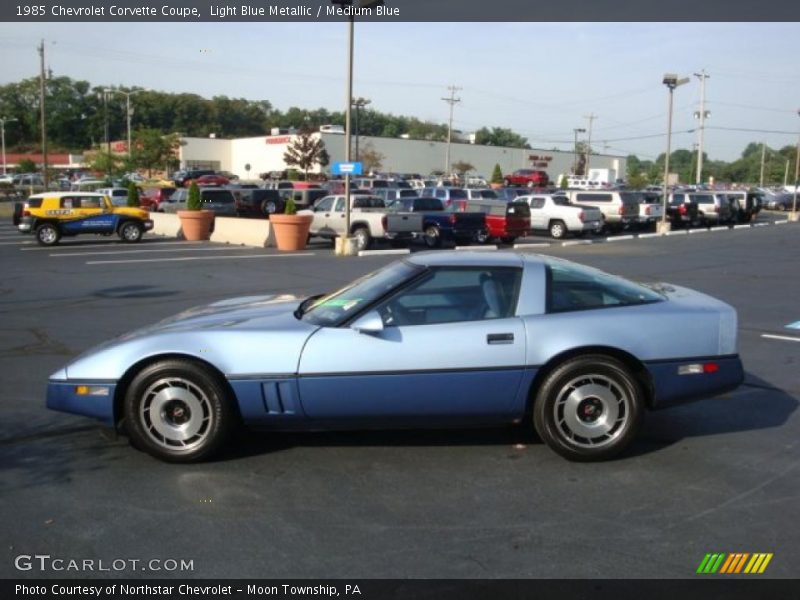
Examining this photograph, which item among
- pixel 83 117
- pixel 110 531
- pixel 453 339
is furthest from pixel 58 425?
pixel 83 117

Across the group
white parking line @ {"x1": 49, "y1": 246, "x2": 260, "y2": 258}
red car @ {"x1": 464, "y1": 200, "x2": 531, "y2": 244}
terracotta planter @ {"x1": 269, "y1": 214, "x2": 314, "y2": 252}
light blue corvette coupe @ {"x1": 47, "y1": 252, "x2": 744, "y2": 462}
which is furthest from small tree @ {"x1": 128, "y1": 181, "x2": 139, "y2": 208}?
light blue corvette coupe @ {"x1": 47, "y1": 252, "x2": 744, "y2": 462}

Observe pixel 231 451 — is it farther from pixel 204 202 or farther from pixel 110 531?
pixel 204 202

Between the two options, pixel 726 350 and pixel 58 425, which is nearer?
pixel 726 350

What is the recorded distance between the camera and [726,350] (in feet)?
17.5

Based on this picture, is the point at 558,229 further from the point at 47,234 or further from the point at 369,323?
the point at 369,323

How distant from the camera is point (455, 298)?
527 cm

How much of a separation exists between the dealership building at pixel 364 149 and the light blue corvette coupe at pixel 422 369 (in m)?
79.6

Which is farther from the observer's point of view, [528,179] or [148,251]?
[528,179]

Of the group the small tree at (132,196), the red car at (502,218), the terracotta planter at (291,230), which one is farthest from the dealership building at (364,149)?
the terracotta planter at (291,230)

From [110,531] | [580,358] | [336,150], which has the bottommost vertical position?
[110,531]

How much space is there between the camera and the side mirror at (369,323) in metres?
4.94

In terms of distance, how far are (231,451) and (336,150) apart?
3262 inches

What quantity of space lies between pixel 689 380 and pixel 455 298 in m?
1.67

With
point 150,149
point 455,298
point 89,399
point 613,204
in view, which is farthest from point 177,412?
point 150,149
